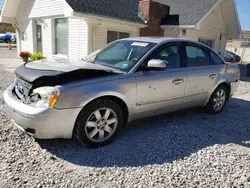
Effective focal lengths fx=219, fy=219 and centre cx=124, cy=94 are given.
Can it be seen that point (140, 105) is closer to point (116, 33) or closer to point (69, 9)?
point (69, 9)

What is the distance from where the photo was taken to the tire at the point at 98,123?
3.14 meters

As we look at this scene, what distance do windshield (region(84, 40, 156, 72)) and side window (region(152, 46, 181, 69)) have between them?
0.26m

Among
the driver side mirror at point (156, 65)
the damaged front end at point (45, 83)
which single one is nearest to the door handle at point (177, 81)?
the driver side mirror at point (156, 65)

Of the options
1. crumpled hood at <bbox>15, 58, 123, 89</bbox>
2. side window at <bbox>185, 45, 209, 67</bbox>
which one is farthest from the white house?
crumpled hood at <bbox>15, 58, 123, 89</bbox>

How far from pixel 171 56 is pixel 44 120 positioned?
262 centimetres

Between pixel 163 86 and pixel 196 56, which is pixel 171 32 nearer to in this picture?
pixel 196 56

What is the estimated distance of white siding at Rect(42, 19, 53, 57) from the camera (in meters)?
11.4

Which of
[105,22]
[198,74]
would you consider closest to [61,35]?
[105,22]

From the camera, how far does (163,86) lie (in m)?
3.93

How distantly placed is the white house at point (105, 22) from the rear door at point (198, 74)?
5.22 metres

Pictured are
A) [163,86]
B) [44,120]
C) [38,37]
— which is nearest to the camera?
[44,120]

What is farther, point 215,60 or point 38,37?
point 38,37

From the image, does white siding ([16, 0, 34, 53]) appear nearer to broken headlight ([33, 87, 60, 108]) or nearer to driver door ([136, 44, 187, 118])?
driver door ([136, 44, 187, 118])

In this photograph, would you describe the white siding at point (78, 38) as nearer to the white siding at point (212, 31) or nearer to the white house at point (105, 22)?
the white house at point (105, 22)
